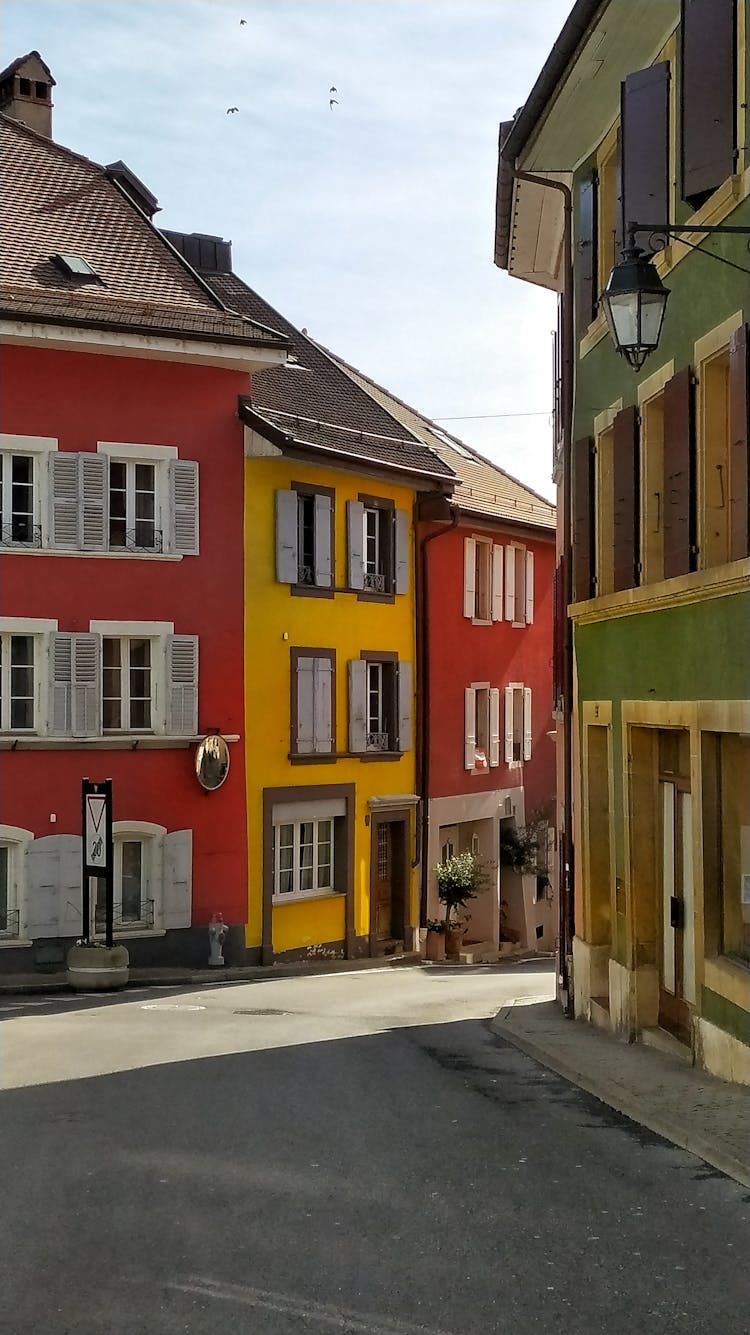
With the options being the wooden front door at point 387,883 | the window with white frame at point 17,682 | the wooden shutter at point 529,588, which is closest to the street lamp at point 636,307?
the window with white frame at point 17,682

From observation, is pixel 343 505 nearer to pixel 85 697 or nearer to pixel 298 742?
pixel 298 742

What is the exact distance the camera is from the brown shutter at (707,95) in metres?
11.5

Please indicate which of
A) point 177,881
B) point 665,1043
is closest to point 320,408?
point 177,881

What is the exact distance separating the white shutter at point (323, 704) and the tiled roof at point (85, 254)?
561 cm

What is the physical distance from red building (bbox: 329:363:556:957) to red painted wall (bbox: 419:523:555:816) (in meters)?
0.04

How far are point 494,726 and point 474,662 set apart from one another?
1751mm

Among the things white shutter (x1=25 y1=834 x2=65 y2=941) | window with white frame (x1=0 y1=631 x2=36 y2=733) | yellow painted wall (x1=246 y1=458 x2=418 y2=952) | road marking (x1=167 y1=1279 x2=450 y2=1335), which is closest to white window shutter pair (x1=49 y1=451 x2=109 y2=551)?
window with white frame (x1=0 y1=631 x2=36 y2=733)

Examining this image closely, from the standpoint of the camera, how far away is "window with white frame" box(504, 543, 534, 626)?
35.4 m

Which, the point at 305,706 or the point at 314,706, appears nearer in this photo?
the point at 305,706

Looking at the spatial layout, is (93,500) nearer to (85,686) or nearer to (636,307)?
(85,686)

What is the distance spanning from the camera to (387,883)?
3027cm

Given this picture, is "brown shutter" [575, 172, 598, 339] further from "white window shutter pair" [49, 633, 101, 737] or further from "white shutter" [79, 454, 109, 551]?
"white window shutter pair" [49, 633, 101, 737]

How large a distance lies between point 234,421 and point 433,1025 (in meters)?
12.1

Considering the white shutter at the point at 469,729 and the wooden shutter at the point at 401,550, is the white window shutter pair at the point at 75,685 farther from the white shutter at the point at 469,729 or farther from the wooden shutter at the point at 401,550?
the white shutter at the point at 469,729
